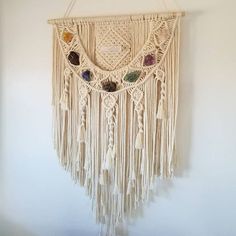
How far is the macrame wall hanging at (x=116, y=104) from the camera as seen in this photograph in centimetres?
164

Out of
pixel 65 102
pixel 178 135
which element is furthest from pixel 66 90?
pixel 178 135

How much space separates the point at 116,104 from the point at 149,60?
0.98ft

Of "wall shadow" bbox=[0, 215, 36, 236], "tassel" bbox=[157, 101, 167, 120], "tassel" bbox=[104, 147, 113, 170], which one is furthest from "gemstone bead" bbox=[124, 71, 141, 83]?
"wall shadow" bbox=[0, 215, 36, 236]

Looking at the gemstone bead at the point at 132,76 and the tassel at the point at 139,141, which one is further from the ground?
the gemstone bead at the point at 132,76

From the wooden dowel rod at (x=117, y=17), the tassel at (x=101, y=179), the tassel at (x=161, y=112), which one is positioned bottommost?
the tassel at (x=101, y=179)

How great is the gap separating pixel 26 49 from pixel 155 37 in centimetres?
82

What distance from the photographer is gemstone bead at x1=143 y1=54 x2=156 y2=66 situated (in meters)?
1.64

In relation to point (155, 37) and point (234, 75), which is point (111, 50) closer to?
point (155, 37)

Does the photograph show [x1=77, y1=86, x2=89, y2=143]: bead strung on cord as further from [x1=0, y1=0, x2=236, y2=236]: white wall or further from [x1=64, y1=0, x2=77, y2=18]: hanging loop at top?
[x1=64, y1=0, x2=77, y2=18]: hanging loop at top

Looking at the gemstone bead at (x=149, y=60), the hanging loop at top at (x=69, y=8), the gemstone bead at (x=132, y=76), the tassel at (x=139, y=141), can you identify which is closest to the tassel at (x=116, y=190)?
the tassel at (x=139, y=141)

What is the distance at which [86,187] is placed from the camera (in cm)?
184

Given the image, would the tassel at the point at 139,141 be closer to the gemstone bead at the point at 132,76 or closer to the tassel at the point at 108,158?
the tassel at the point at 108,158

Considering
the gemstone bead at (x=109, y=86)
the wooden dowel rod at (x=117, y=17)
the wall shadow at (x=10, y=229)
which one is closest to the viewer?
the wooden dowel rod at (x=117, y=17)

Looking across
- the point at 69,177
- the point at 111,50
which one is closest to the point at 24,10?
the point at 111,50
